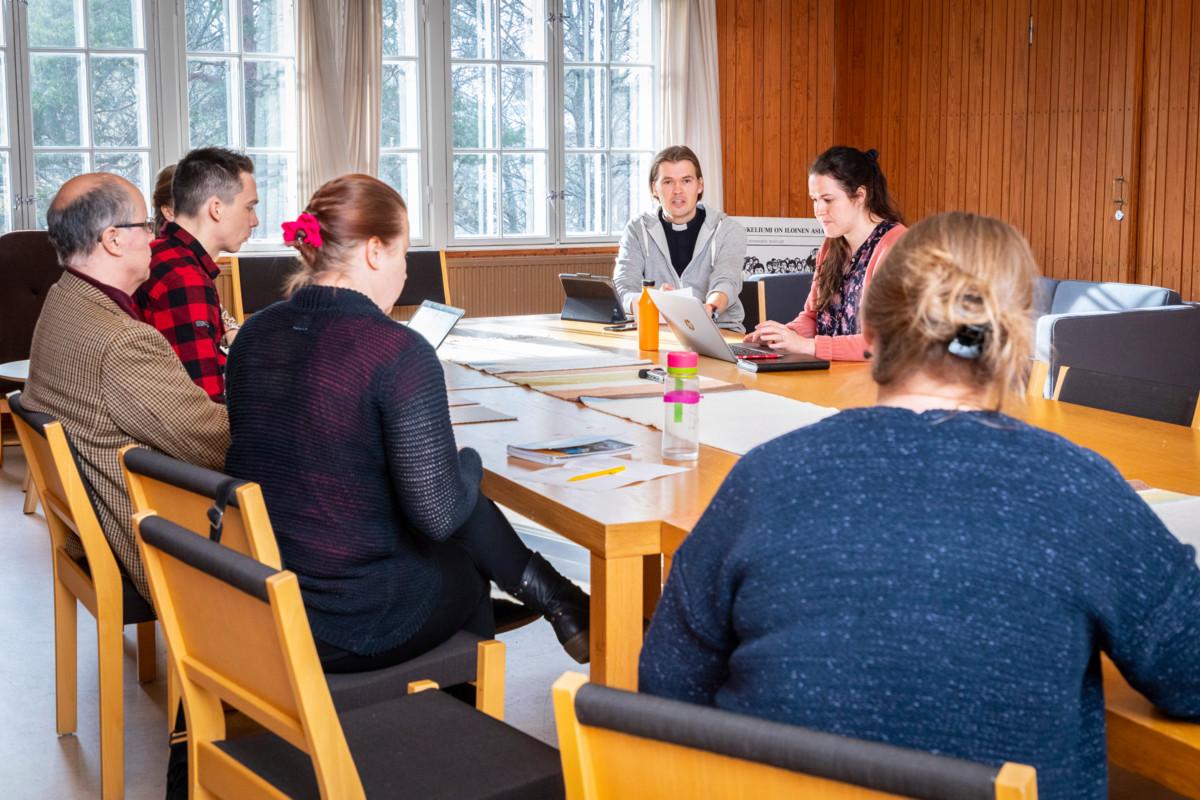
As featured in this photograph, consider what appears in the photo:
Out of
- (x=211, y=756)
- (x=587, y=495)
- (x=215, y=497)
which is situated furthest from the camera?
(x=587, y=495)

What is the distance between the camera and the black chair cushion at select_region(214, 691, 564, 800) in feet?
5.63

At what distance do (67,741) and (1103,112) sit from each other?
6.55 metres

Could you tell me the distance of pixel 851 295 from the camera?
4.01 metres

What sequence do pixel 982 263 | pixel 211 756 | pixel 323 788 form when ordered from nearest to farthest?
1. pixel 982 263
2. pixel 323 788
3. pixel 211 756

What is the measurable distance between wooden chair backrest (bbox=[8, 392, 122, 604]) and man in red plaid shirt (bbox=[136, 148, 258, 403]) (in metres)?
0.55

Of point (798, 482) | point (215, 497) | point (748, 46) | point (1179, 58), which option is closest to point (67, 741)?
point (215, 497)

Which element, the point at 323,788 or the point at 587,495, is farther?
the point at 587,495

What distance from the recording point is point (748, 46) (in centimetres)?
912

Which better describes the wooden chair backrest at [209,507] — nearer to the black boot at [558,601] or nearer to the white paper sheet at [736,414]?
the black boot at [558,601]

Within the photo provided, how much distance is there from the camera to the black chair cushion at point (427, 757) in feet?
5.63

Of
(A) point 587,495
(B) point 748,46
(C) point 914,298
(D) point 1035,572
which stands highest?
(B) point 748,46

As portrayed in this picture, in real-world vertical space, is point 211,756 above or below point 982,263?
below

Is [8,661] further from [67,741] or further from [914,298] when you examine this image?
[914,298]

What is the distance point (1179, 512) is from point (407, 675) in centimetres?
122
